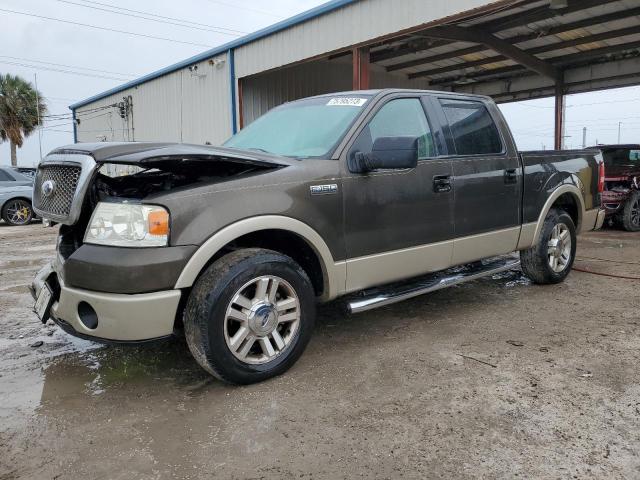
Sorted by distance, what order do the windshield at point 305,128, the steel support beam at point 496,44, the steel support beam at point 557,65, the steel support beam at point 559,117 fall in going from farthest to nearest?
1. the steel support beam at point 559,117
2. the steel support beam at point 557,65
3. the steel support beam at point 496,44
4. the windshield at point 305,128

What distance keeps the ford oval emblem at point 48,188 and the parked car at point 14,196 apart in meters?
11.8

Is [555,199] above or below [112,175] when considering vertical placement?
below

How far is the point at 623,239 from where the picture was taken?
9.20 m

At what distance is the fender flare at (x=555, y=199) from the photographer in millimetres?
5180

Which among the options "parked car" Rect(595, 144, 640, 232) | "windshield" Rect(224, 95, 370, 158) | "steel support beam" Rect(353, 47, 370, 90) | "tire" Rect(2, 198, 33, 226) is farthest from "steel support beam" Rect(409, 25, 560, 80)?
"tire" Rect(2, 198, 33, 226)

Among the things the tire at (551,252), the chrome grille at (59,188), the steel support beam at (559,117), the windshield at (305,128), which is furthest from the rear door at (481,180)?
the steel support beam at (559,117)

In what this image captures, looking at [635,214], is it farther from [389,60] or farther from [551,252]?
[389,60]

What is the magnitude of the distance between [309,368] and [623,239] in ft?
25.9

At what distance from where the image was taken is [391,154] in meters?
3.43

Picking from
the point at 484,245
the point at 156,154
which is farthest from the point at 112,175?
the point at 484,245

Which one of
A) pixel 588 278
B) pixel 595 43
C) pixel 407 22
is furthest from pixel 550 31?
pixel 588 278

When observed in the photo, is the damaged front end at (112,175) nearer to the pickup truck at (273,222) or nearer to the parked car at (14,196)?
the pickup truck at (273,222)

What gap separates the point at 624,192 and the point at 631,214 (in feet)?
1.51

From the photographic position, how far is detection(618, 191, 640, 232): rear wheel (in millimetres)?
10047
